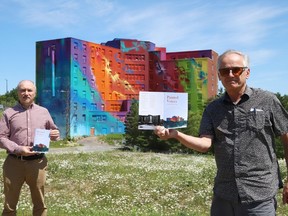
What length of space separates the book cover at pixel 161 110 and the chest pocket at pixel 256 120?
72 cm

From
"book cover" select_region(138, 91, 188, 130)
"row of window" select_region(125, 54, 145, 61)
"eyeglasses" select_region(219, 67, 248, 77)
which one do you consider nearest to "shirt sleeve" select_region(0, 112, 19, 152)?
"book cover" select_region(138, 91, 188, 130)

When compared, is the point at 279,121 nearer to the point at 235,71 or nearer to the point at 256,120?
the point at 256,120

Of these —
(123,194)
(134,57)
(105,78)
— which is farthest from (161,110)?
(134,57)

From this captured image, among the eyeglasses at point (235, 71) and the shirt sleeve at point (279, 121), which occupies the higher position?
the eyeglasses at point (235, 71)

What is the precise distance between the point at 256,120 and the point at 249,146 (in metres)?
0.26

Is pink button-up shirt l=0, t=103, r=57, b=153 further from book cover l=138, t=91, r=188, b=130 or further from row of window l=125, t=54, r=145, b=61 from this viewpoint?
row of window l=125, t=54, r=145, b=61

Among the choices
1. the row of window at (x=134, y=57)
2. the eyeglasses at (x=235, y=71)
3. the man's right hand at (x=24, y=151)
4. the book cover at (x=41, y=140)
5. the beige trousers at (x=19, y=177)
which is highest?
the row of window at (x=134, y=57)

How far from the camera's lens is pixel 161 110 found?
4.15 meters

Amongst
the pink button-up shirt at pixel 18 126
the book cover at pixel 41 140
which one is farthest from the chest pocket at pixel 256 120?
the pink button-up shirt at pixel 18 126

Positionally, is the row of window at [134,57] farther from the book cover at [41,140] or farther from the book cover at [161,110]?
the book cover at [161,110]

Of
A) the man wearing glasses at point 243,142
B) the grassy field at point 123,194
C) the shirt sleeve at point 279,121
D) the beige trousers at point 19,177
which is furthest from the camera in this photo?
the grassy field at point 123,194

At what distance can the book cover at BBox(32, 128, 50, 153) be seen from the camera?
5977mm

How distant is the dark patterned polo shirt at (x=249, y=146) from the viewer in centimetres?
377

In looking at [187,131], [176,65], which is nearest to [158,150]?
[187,131]
